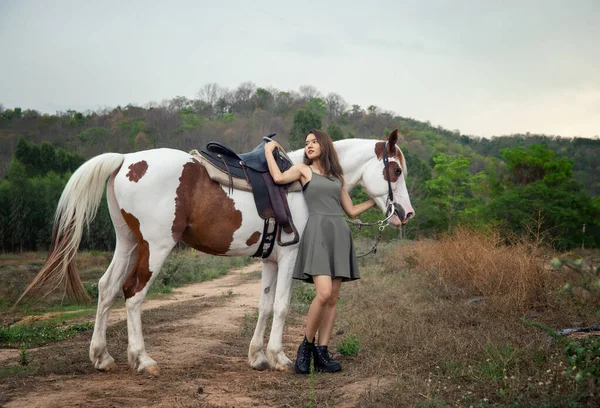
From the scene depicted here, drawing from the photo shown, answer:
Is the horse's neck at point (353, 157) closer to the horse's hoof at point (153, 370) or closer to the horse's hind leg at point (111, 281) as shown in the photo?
the horse's hind leg at point (111, 281)

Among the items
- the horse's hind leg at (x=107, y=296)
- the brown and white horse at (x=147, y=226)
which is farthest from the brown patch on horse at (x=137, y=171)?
the horse's hind leg at (x=107, y=296)

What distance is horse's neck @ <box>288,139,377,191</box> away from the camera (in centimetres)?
545

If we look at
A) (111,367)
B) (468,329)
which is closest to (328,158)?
(468,329)

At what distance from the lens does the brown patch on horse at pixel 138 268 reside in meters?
4.71

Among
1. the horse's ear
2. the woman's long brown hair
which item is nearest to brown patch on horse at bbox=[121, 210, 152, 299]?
the woman's long brown hair

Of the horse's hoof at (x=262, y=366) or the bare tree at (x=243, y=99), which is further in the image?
the bare tree at (x=243, y=99)

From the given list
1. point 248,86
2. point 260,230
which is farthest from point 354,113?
point 260,230

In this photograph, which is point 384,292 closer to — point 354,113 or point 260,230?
point 260,230

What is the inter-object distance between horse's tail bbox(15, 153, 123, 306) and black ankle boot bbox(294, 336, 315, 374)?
7.35 ft

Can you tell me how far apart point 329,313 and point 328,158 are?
56.7 inches

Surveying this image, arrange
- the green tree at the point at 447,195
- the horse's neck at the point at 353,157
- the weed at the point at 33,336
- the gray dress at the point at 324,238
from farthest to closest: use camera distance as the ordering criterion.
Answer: the green tree at the point at 447,195 → the weed at the point at 33,336 → the horse's neck at the point at 353,157 → the gray dress at the point at 324,238

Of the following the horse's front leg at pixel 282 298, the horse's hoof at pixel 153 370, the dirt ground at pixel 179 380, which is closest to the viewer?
the dirt ground at pixel 179 380

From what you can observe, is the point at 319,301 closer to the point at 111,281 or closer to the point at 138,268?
the point at 138,268

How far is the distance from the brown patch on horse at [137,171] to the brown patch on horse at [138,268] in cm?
32
